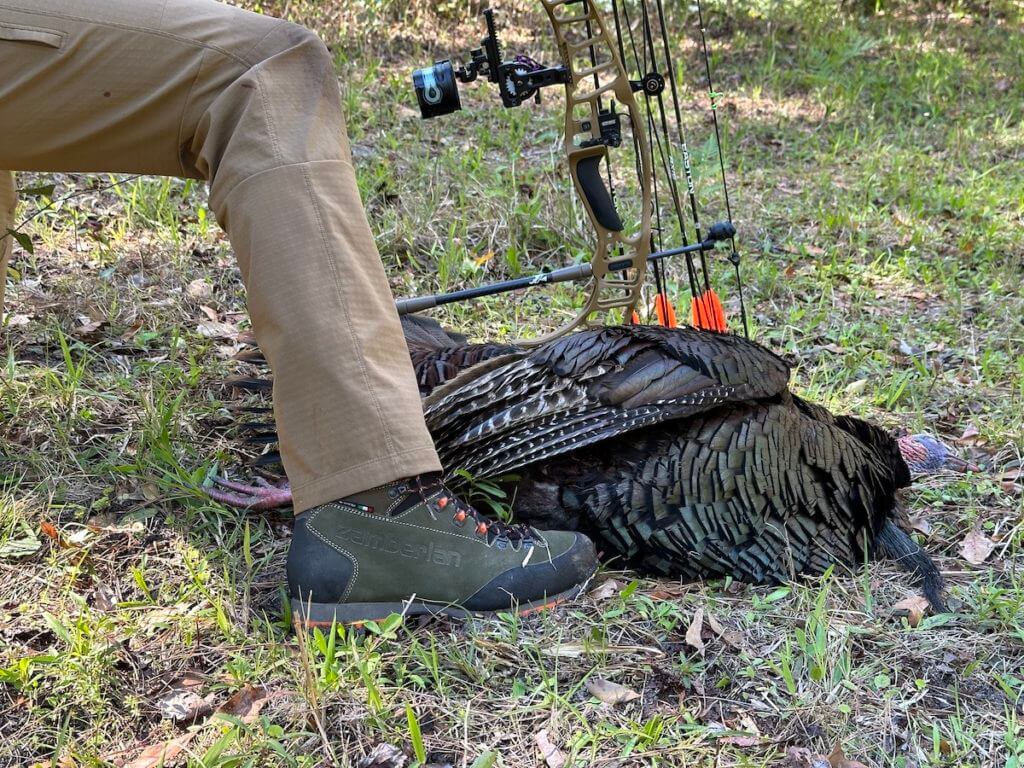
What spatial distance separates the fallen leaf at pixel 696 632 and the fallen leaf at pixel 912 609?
59cm

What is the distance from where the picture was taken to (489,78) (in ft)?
9.76

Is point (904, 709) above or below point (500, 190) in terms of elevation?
below

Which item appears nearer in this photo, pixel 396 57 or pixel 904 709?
pixel 904 709

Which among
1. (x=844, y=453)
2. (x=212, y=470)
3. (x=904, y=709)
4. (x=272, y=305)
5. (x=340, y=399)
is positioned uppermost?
(x=272, y=305)

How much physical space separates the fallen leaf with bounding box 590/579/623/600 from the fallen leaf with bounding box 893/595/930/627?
2.62 feet

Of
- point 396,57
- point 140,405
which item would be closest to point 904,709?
point 140,405

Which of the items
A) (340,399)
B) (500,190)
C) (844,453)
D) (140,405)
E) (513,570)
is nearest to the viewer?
(340,399)

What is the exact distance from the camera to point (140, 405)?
326 cm

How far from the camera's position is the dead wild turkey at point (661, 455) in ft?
8.59

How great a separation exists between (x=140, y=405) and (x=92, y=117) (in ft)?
4.56

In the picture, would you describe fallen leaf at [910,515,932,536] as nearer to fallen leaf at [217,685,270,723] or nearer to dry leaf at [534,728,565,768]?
dry leaf at [534,728,565,768]

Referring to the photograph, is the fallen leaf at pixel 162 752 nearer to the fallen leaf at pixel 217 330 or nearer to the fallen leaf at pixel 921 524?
the fallen leaf at pixel 217 330

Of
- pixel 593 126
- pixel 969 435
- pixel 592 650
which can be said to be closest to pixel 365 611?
pixel 592 650

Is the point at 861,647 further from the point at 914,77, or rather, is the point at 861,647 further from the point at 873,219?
the point at 914,77
